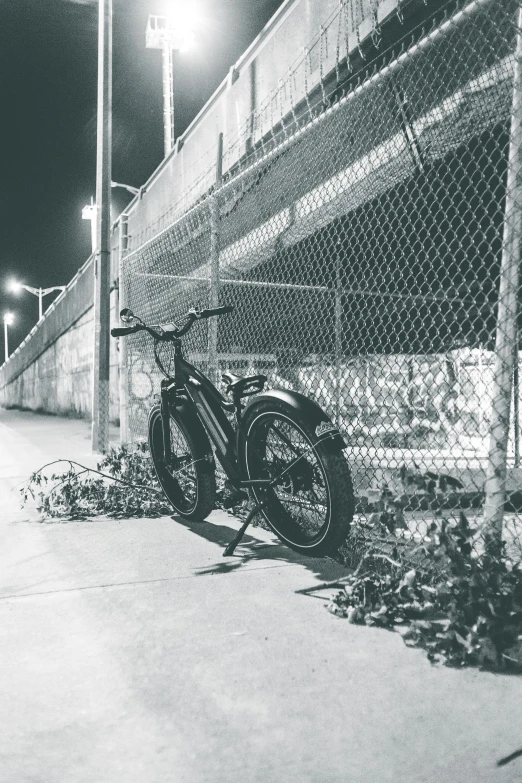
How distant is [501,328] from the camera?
120 inches

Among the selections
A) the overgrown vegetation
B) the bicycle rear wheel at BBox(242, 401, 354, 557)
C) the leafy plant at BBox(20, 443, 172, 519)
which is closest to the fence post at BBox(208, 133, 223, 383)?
the leafy plant at BBox(20, 443, 172, 519)

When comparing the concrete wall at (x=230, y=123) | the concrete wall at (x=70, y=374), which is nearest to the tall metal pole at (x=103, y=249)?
the concrete wall at (x=230, y=123)

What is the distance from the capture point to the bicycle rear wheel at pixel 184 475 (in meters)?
4.41

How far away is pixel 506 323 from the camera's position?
303 centimetres

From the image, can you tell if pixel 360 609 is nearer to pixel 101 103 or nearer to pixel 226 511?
pixel 226 511

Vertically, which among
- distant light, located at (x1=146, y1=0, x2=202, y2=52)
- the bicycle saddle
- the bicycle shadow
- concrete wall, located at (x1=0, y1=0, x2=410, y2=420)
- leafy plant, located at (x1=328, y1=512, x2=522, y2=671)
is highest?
distant light, located at (x1=146, y1=0, x2=202, y2=52)

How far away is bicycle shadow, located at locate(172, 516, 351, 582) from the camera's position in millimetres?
3562

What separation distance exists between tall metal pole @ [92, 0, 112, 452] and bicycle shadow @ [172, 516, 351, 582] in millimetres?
4806

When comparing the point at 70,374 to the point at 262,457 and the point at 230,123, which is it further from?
the point at 262,457

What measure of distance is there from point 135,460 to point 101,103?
607 centimetres

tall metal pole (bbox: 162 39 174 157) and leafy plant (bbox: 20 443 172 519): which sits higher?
tall metal pole (bbox: 162 39 174 157)

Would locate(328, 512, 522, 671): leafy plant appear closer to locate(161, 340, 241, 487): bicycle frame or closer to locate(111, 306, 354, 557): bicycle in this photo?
locate(111, 306, 354, 557): bicycle

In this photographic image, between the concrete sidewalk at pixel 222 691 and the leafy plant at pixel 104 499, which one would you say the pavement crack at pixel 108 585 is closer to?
the concrete sidewalk at pixel 222 691

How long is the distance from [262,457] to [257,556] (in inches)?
21.8
